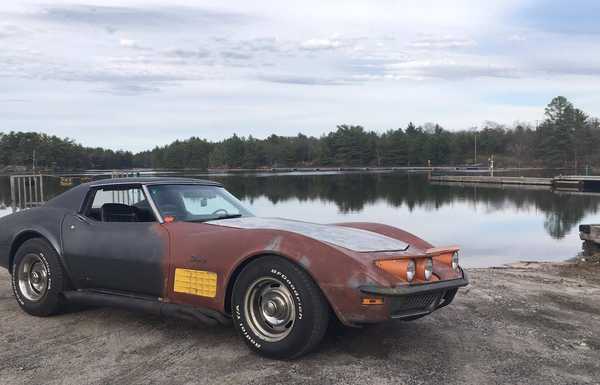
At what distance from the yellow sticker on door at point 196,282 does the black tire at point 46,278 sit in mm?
1533

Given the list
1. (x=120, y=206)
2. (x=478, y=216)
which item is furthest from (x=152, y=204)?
(x=478, y=216)

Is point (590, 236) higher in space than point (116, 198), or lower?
lower

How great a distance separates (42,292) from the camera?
18.8 feet

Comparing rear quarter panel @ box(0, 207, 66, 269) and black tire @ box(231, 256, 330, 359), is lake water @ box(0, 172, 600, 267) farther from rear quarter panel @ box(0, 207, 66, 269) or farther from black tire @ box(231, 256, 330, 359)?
rear quarter panel @ box(0, 207, 66, 269)

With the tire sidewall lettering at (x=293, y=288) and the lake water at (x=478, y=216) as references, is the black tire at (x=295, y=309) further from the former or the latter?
the lake water at (x=478, y=216)

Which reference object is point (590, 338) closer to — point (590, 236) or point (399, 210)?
point (590, 236)

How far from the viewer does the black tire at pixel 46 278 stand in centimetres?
557

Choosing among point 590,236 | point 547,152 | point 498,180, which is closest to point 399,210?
point 590,236

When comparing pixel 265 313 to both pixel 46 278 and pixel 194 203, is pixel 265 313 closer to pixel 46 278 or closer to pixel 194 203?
pixel 194 203

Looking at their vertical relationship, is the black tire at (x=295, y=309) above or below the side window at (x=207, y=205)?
below

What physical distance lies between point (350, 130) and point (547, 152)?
52820mm

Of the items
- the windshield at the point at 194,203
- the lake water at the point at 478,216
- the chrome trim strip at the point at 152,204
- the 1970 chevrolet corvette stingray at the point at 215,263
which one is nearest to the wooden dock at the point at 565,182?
the lake water at the point at 478,216

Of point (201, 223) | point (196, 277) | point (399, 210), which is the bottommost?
point (399, 210)

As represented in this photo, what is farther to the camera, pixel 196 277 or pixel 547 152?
pixel 547 152
